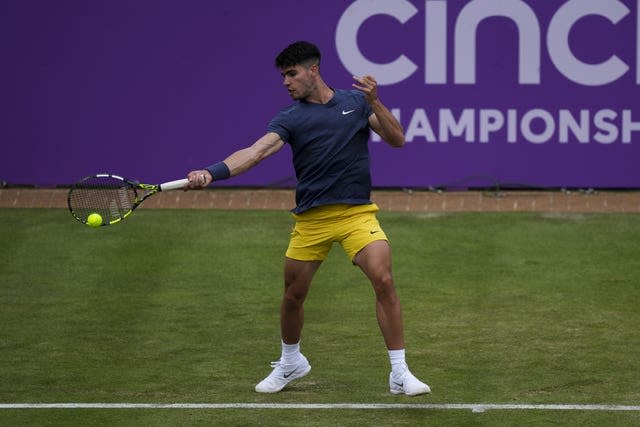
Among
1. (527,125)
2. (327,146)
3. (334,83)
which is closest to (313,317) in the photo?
(327,146)

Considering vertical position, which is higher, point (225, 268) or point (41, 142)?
point (41, 142)

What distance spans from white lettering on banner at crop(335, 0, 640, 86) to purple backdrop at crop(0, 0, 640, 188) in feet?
0.05

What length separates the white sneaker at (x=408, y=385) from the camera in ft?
24.1

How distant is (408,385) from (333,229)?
39.8 inches

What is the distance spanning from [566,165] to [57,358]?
7.60 m

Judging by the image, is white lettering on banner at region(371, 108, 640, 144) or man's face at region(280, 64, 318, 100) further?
white lettering on banner at region(371, 108, 640, 144)

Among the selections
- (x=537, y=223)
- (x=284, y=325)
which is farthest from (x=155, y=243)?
(x=284, y=325)

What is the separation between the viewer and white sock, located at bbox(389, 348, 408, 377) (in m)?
7.48

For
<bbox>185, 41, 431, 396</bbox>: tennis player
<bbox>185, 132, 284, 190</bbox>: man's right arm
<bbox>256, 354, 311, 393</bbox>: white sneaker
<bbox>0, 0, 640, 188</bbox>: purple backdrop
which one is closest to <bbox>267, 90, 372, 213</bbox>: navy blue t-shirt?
<bbox>185, 41, 431, 396</bbox>: tennis player

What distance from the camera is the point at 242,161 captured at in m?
7.40

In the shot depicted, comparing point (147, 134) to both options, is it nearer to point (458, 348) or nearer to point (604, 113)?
point (604, 113)

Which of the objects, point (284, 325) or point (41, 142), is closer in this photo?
point (284, 325)

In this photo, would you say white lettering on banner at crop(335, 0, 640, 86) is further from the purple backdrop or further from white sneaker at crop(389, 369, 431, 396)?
white sneaker at crop(389, 369, 431, 396)

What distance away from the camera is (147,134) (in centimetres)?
1481
